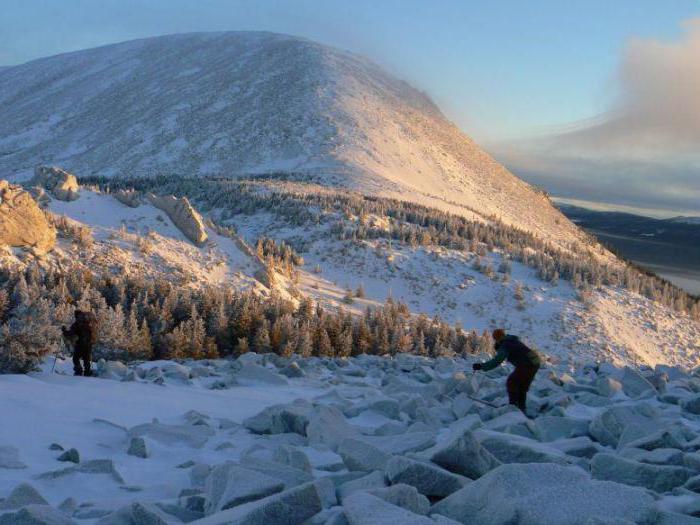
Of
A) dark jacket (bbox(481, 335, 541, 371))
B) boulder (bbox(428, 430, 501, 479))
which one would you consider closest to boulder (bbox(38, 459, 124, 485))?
boulder (bbox(428, 430, 501, 479))

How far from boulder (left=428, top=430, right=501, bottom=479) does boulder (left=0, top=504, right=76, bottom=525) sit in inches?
102

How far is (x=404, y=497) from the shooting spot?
150 inches

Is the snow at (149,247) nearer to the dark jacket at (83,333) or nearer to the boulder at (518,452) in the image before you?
the dark jacket at (83,333)

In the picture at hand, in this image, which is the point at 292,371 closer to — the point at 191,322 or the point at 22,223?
the point at 191,322

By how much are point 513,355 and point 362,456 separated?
13.9ft

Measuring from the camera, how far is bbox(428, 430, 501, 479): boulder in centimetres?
462

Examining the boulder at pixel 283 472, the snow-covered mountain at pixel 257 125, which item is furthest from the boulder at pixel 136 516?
the snow-covered mountain at pixel 257 125

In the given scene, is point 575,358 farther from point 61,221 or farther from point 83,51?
point 83,51

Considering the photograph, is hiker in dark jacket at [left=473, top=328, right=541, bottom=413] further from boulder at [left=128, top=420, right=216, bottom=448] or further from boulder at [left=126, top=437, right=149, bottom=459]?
boulder at [left=126, top=437, right=149, bottom=459]

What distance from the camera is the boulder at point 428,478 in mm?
4223

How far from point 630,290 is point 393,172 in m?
38.7

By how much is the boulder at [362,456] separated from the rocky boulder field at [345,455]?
0.4 inches

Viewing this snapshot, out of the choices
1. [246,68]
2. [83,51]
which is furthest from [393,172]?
[83,51]

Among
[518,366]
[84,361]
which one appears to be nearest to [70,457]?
[518,366]
